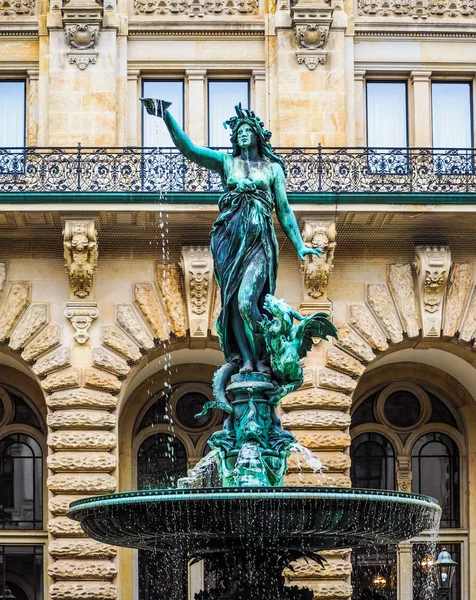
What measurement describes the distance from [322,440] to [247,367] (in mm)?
13115

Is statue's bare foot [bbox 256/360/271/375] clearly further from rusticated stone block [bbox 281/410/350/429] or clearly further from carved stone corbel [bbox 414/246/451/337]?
carved stone corbel [bbox 414/246/451/337]

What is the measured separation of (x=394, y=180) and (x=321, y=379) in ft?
11.7

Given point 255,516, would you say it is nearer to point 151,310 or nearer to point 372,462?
point 151,310

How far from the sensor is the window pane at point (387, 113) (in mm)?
31281

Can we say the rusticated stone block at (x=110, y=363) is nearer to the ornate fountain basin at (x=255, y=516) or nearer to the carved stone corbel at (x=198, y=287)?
the carved stone corbel at (x=198, y=287)

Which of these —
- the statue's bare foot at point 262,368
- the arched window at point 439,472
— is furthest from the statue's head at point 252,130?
the arched window at point 439,472

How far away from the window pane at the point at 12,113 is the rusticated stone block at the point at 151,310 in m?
4.04

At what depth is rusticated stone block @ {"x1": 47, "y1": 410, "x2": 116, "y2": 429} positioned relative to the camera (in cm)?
2820

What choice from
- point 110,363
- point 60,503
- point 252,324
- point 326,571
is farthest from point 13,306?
point 252,324

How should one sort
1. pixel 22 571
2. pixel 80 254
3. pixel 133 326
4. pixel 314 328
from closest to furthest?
1. pixel 314 328
2. pixel 80 254
3. pixel 133 326
4. pixel 22 571

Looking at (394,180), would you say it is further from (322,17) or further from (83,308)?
(83,308)

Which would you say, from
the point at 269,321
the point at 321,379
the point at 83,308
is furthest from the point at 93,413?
the point at 269,321

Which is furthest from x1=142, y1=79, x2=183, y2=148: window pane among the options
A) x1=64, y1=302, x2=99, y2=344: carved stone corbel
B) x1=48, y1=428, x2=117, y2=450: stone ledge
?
x1=48, y1=428, x2=117, y2=450: stone ledge

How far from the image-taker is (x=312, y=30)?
30.3 m
